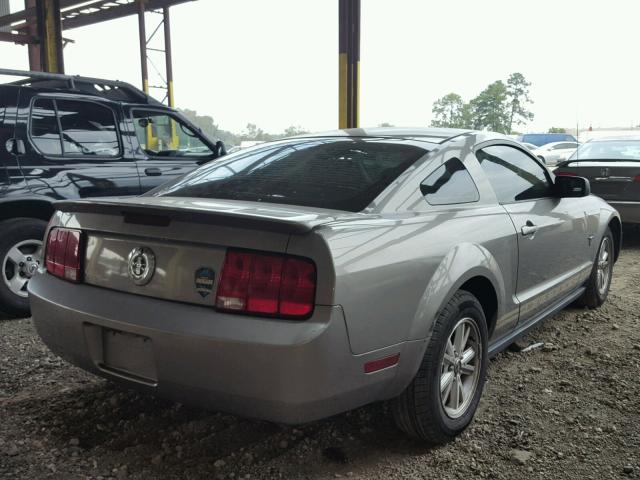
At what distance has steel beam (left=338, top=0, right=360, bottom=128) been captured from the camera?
1059cm

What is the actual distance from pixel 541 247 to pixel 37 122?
3773 mm

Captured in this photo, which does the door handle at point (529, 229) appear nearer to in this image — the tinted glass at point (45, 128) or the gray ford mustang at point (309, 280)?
the gray ford mustang at point (309, 280)

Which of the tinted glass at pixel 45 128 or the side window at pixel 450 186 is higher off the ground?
the tinted glass at pixel 45 128

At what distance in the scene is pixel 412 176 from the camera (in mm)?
2557

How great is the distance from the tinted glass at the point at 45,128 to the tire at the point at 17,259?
0.57 metres

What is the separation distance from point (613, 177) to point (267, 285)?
622cm

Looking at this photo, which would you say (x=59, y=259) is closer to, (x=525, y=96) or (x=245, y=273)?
(x=245, y=273)

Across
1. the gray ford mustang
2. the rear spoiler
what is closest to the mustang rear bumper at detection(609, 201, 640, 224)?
the gray ford mustang

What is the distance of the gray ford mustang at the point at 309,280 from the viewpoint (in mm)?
1945

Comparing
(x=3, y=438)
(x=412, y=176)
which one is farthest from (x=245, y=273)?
(x=3, y=438)

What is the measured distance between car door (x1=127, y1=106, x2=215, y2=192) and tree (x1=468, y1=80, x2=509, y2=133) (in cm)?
1799

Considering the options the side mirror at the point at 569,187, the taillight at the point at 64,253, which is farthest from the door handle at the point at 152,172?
the side mirror at the point at 569,187

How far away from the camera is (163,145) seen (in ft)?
18.4

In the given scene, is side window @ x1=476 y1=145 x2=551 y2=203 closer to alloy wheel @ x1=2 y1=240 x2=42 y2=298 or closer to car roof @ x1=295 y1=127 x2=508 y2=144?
car roof @ x1=295 y1=127 x2=508 y2=144
